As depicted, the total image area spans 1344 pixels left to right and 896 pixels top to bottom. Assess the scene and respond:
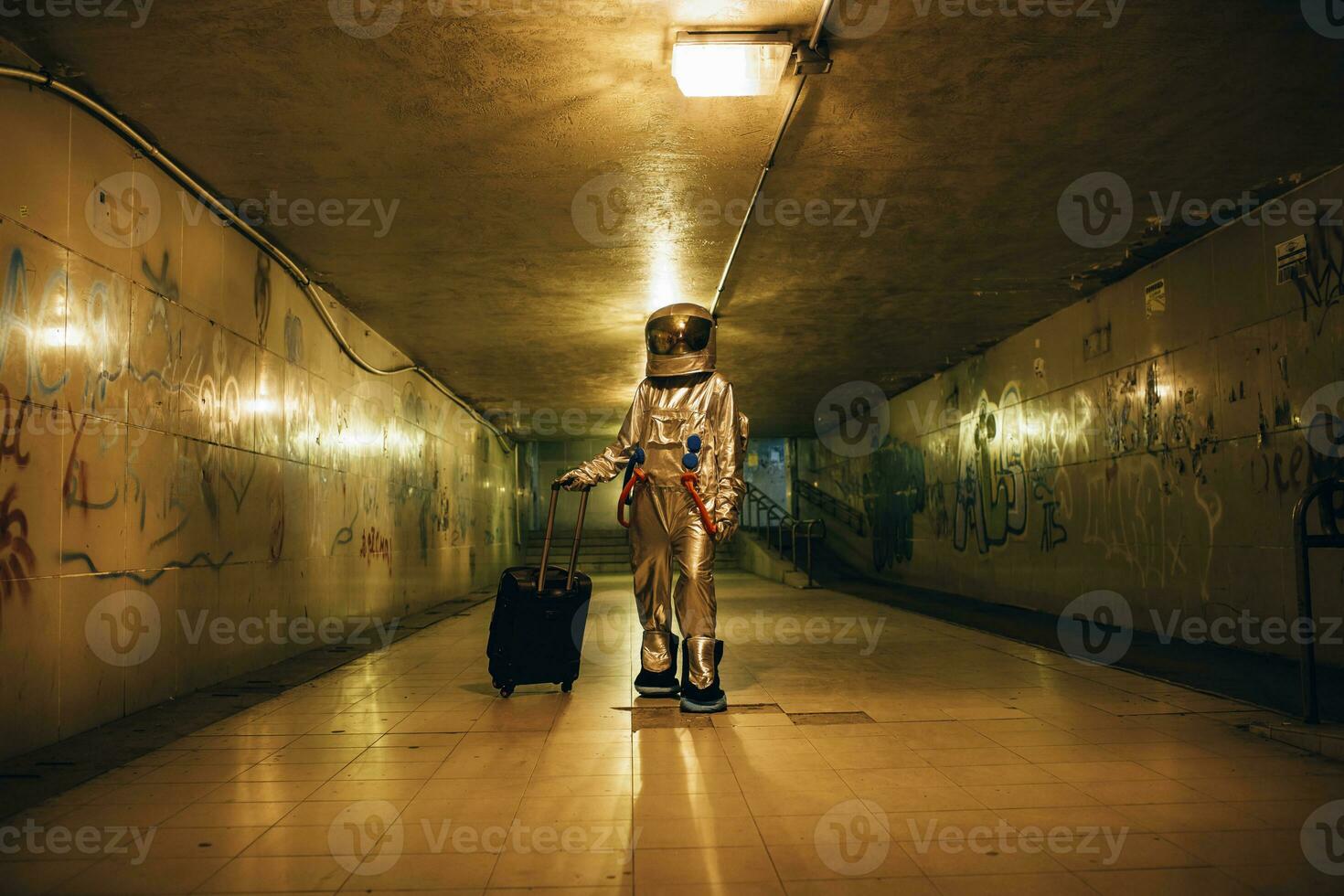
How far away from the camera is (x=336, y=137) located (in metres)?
5.10

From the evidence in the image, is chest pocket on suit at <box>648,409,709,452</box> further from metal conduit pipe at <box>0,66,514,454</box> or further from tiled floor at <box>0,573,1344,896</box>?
metal conduit pipe at <box>0,66,514,454</box>

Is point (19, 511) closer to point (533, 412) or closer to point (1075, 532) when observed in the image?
point (1075, 532)

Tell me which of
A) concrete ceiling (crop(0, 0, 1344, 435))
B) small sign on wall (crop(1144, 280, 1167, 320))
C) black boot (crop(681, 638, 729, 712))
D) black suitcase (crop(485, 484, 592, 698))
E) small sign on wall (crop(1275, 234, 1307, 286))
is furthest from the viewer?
small sign on wall (crop(1144, 280, 1167, 320))

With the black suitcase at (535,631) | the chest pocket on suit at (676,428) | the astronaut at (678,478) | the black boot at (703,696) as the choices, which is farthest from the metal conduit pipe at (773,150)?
the black boot at (703,696)

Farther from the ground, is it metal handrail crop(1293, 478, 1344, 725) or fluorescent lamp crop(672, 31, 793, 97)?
fluorescent lamp crop(672, 31, 793, 97)

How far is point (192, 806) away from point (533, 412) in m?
13.8

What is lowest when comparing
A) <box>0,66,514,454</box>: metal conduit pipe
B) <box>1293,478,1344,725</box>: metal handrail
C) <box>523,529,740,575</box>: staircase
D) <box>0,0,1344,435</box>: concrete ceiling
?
<box>523,529,740,575</box>: staircase

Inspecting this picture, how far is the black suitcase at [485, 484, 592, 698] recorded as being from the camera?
4.97 meters

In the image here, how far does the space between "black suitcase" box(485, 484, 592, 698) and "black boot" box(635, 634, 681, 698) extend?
409 millimetres

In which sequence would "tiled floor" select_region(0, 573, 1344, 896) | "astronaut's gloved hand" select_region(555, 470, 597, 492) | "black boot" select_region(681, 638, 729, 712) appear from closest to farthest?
1. "tiled floor" select_region(0, 573, 1344, 896)
2. "black boot" select_region(681, 638, 729, 712)
3. "astronaut's gloved hand" select_region(555, 470, 597, 492)

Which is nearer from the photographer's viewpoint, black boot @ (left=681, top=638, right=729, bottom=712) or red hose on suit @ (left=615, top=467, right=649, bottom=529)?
black boot @ (left=681, top=638, right=729, bottom=712)

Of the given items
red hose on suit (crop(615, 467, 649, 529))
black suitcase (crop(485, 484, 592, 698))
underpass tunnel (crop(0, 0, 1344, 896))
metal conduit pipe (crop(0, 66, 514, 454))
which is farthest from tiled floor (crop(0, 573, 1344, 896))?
metal conduit pipe (crop(0, 66, 514, 454))

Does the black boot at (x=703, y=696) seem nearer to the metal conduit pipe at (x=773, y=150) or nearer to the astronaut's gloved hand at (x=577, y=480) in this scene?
the astronaut's gloved hand at (x=577, y=480)

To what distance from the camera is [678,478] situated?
4820 millimetres
